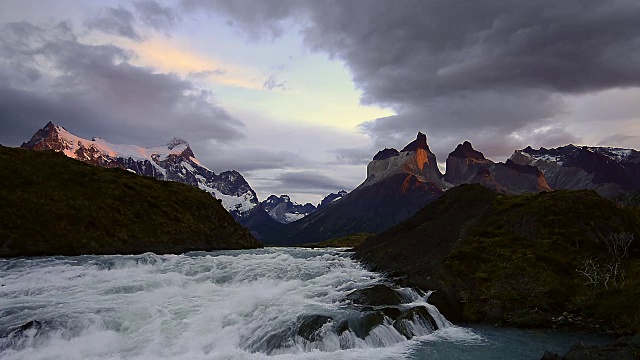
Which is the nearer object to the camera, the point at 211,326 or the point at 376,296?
the point at 211,326

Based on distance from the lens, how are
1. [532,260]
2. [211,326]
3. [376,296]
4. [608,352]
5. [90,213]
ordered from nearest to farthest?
[608,352] → [211,326] → [376,296] → [532,260] → [90,213]

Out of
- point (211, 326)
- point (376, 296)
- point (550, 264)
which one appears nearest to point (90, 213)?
point (211, 326)

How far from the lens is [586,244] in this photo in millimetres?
43438

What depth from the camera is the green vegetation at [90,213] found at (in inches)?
2370

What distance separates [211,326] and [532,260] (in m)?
33.3

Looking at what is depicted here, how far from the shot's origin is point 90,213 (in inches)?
2778

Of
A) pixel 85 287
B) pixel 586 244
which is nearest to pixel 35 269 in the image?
pixel 85 287

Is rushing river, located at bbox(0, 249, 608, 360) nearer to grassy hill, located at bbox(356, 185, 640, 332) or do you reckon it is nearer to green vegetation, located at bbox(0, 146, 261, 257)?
grassy hill, located at bbox(356, 185, 640, 332)

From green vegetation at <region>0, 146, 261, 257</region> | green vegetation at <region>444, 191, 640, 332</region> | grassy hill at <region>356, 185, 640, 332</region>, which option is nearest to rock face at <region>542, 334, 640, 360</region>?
grassy hill at <region>356, 185, 640, 332</region>

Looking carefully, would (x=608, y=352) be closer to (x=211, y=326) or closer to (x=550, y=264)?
(x=550, y=264)

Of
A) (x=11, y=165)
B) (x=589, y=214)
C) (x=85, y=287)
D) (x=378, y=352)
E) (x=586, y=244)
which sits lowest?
(x=378, y=352)

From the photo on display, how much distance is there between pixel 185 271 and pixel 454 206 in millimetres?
43681

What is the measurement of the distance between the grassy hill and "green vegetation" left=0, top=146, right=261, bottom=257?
44.5 meters

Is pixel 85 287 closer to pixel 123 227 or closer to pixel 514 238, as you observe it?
pixel 123 227
